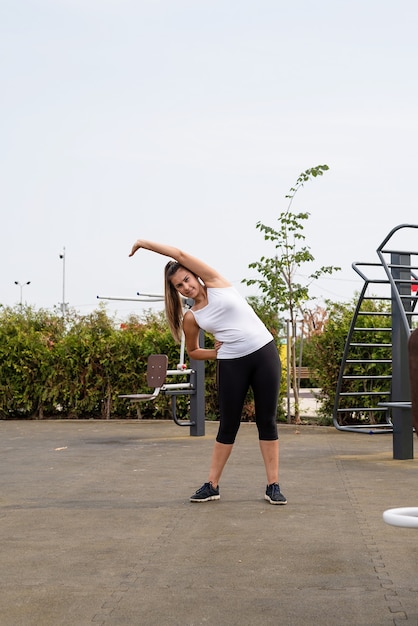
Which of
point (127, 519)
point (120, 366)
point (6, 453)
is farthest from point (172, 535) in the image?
point (120, 366)

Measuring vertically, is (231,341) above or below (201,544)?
above

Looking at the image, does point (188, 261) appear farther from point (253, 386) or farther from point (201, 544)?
point (201, 544)

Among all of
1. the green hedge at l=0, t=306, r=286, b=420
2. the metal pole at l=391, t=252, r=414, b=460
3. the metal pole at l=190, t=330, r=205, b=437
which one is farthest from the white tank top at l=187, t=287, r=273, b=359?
the green hedge at l=0, t=306, r=286, b=420

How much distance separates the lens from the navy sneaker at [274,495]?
5406 mm

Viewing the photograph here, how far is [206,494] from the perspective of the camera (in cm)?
556

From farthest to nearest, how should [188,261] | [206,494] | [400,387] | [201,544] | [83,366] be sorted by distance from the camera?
[83,366]
[400,387]
[206,494]
[188,261]
[201,544]

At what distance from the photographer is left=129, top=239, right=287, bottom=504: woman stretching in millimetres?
5312

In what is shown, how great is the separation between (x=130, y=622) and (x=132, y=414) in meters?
9.99

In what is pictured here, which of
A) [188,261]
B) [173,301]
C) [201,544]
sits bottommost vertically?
[201,544]

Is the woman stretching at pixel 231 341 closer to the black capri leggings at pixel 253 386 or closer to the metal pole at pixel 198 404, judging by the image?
the black capri leggings at pixel 253 386

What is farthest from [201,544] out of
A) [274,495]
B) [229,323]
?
[229,323]

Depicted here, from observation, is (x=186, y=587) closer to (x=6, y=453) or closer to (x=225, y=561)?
(x=225, y=561)

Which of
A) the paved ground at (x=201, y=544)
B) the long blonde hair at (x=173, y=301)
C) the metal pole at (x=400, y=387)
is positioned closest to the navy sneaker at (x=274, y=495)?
the paved ground at (x=201, y=544)

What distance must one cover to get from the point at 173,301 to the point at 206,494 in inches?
48.6
